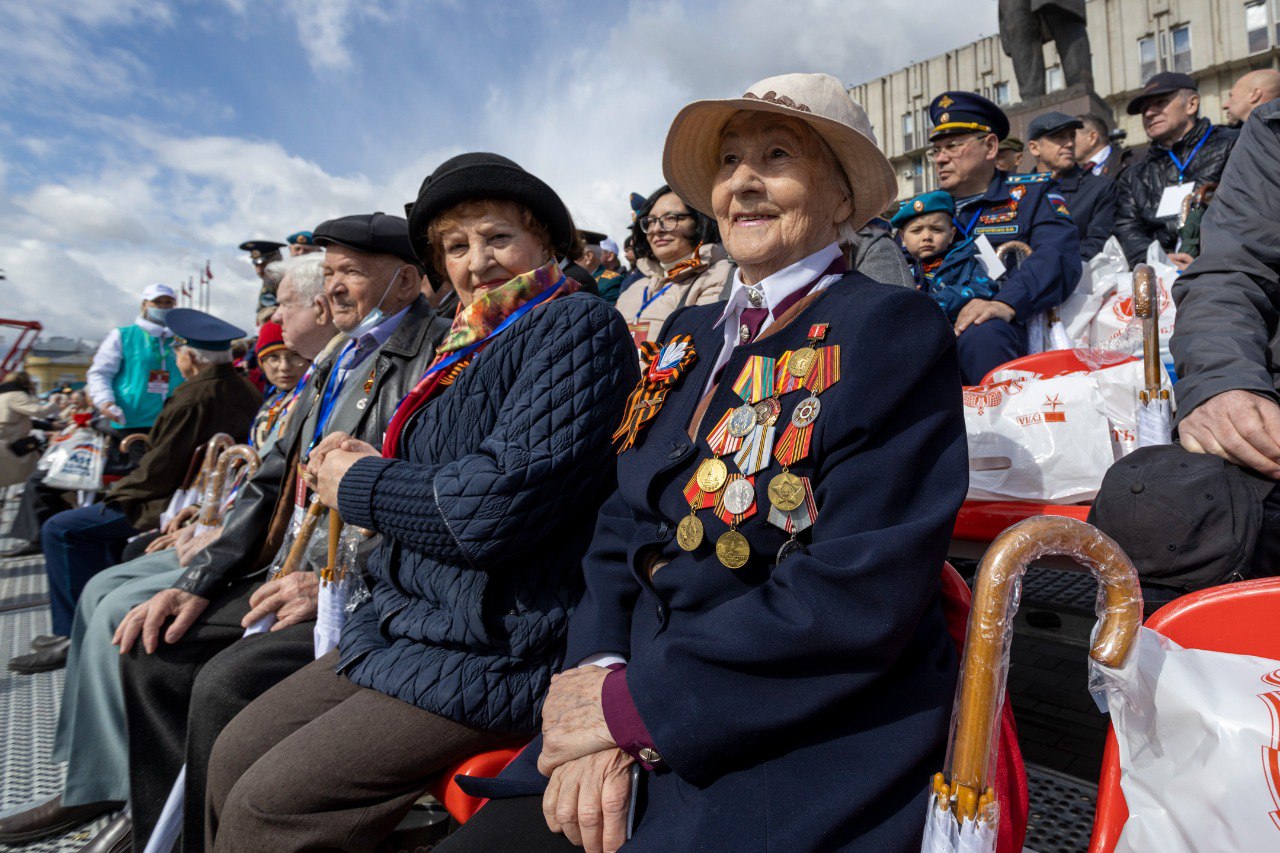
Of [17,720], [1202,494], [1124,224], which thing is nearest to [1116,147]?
Answer: [1124,224]

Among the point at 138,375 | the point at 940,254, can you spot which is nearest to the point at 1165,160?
the point at 940,254

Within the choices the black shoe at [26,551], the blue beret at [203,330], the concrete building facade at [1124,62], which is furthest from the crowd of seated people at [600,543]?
the concrete building facade at [1124,62]

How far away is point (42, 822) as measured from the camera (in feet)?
8.74

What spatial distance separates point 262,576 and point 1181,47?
40008 mm

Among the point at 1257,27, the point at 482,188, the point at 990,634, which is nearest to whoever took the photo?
the point at 990,634

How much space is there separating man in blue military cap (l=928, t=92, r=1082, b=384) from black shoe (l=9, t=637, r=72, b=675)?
5.16m

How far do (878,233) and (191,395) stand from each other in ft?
12.2

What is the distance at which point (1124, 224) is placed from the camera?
6.38m

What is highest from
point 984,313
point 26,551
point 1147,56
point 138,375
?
point 1147,56

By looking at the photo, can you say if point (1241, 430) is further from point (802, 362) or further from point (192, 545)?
point (192, 545)

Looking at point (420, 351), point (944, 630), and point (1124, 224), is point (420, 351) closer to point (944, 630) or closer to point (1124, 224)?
point (944, 630)

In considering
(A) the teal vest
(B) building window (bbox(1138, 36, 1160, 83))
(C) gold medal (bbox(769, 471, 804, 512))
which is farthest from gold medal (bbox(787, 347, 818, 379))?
(B) building window (bbox(1138, 36, 1160, 83))

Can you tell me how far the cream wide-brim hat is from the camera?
1.48 m

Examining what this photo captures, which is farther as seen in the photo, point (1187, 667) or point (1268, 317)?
point (1268, 317)
